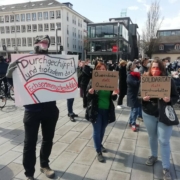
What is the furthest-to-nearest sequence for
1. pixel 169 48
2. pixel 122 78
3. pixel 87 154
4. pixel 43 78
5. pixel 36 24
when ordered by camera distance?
pixel 36 24 < pixel 169 48 < pixel 122 78 < pixel 87 154 < pixel 43 78

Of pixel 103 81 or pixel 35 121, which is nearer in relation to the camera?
pixel 35 121

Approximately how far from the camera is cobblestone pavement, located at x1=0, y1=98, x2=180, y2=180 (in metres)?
2.99

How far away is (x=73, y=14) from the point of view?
53406 mm

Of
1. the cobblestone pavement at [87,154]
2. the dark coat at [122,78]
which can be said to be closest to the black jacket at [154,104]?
the cobblestone pavement at [87,154]

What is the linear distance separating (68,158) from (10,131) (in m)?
2.14

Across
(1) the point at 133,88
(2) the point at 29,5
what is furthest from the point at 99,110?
(2) the point at 29,5

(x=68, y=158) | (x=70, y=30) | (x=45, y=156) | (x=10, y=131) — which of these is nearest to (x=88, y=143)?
(x=68, y=158)

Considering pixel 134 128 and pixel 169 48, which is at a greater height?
pixel 169 48

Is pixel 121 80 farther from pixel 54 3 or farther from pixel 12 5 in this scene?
pixel 12 5

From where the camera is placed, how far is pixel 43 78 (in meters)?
2.77

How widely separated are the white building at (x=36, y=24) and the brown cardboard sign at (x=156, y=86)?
45.9 metres

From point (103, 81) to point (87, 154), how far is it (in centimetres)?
152

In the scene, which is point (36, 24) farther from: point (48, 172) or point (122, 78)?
point (48, 172)

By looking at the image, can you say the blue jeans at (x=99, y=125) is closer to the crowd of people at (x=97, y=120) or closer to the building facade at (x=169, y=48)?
the crowd of people at (x=97, y=120)
